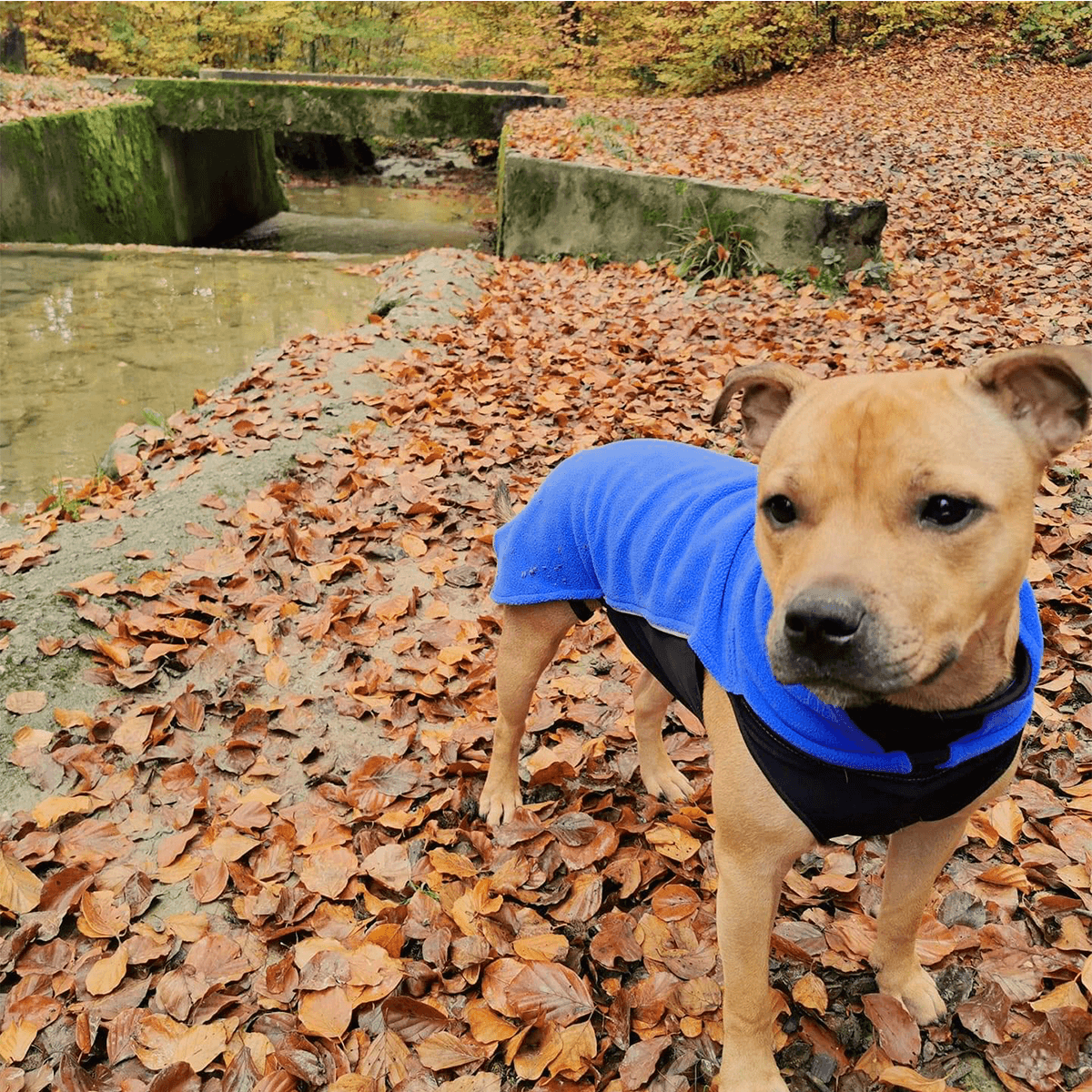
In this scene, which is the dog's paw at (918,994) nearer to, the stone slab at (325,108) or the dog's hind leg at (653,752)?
the dog's hind leg at (653,752)

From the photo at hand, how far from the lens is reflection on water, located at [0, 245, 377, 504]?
24.7ft

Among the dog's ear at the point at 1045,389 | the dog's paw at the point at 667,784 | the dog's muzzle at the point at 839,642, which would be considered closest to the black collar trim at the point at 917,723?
the dog's muzzle at the point at 839,642

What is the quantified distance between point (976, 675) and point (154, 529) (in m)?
4.77

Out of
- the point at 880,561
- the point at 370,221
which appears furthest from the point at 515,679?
the point at 370,221

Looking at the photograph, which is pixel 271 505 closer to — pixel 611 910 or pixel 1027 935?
pixel 611 910

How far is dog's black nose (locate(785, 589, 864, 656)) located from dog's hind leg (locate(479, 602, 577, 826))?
1322 millimetres

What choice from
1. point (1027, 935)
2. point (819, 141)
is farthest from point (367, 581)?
point (819, 141)

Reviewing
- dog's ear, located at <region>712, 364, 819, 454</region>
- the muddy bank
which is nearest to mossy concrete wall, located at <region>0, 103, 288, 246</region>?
the muddy bank

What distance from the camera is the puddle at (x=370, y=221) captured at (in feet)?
59.9

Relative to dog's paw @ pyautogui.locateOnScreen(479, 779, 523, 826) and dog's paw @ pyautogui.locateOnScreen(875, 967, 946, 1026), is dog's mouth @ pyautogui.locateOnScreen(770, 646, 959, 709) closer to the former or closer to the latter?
dog's paw @ pyautogui.locateOnScreen(875, 967, 946, 1026)

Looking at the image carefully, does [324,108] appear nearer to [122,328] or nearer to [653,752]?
[122,328]

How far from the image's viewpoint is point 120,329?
10.2m

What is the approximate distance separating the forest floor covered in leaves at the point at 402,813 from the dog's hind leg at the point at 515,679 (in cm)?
15

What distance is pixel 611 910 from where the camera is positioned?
2.95m
